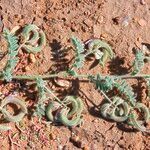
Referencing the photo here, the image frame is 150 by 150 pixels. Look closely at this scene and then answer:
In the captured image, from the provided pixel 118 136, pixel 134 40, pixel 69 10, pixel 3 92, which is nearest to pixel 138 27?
pixel 134 40

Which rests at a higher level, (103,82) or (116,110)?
(103,82)

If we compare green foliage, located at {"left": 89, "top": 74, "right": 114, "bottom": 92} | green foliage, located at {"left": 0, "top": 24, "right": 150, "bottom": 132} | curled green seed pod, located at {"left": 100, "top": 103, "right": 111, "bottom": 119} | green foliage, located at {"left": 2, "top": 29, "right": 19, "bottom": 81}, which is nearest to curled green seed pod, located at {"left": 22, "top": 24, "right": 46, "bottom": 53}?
green foliage, located at {"left": 0, "top": 24, "right": 150, "bottom": 132}

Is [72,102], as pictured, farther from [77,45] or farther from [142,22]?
[142,22]

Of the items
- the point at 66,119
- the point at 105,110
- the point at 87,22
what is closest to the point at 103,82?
the point at 105,110

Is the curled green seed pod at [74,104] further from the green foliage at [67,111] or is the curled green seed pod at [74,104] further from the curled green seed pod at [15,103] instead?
the curled green seed pod at [15,103]

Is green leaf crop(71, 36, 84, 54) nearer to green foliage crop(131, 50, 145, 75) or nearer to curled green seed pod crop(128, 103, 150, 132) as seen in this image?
green foliage crop(131, 50, 145, 75)

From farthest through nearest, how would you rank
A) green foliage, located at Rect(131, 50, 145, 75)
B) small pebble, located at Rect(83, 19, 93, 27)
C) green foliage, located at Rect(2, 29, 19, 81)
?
small pebble, located at Rect(83, 19, 93, 27) < green foliage, located at Rect(131, 50, 145, 75) < green foliage, located at Rect(2, 29, 19, 81)
